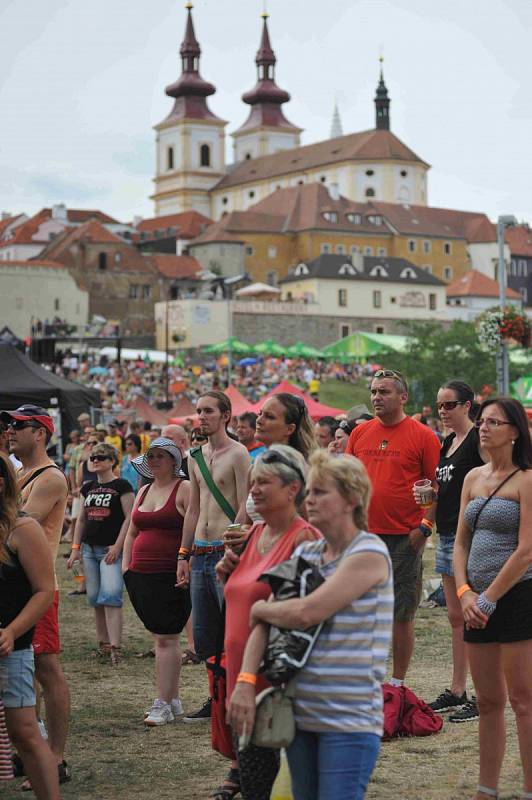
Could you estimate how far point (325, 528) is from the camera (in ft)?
13.7

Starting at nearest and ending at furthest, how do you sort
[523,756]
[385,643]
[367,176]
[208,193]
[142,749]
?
1. [385,643]
2. [523,756]
3. [142,749]
4. [367,176]
5. [208,193]

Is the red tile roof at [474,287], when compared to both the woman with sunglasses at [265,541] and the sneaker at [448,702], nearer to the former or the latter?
the sneaker at [448,702]

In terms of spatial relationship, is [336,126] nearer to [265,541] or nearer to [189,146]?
[189,146]

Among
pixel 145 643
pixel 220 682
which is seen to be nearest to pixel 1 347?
pixel 145 643

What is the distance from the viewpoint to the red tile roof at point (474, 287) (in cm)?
11844

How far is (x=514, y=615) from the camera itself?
17.8 feet

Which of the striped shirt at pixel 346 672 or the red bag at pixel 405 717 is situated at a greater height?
the striped shirt at pixel 346 672

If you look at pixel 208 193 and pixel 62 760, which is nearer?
pixel 62 760

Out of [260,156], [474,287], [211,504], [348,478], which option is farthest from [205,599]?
[260,156]

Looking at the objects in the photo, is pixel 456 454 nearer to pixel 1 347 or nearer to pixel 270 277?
pixel 1 347

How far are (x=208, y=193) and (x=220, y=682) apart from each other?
137247 mm

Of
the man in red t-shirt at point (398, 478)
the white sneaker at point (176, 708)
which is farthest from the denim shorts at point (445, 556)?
the white sneaker at point (176, 708)

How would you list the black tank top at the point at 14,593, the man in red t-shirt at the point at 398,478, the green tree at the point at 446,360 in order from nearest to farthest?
the black tank top at the point at 14,593
the man in red t-shirt at the point at 398,478
the green tree at the point at 446,360

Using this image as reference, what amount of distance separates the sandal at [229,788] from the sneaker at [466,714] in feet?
5.83
